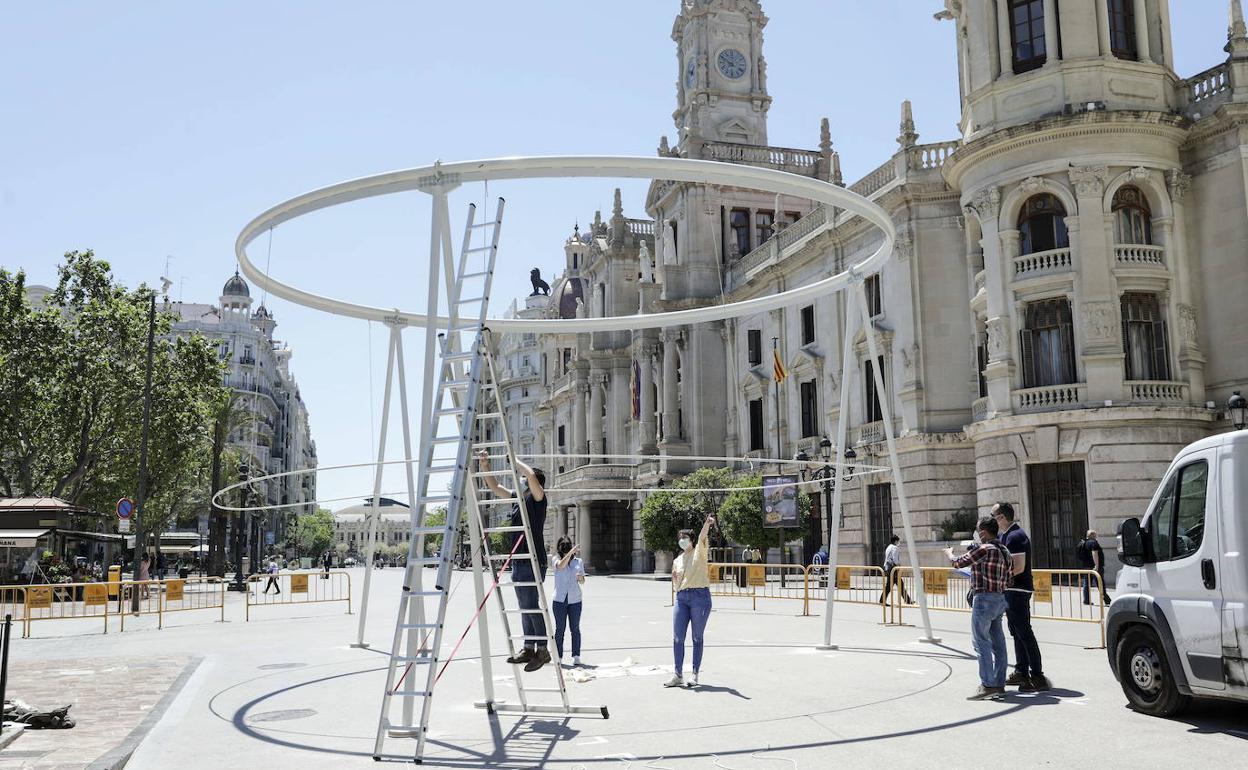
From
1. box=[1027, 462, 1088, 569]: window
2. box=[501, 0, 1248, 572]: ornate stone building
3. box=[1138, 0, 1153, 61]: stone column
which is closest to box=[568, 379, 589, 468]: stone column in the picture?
box=[501, 0, 1248, 572]: ornate stone building

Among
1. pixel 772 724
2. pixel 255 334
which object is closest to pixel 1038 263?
pixel 772 724

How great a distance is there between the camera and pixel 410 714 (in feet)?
29.8

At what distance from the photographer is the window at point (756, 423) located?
51.9 metres

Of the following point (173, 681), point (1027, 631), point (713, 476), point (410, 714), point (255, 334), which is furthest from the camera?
point (255, 334)

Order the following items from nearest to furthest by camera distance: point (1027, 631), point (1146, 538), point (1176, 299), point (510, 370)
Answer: point (1146, 538) < point (1027, 631) < point (1176, 299) < point (510, 370)

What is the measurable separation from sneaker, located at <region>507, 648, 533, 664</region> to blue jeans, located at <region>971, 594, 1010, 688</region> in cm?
460

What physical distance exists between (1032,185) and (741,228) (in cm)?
2765

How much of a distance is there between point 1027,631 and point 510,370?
121217 mm

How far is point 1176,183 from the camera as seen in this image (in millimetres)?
31438

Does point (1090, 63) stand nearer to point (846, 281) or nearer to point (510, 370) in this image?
point (846, 281)

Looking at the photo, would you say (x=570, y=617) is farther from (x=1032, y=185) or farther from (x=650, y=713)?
(x=1032, y=185)

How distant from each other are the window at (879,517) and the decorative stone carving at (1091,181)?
1333cm

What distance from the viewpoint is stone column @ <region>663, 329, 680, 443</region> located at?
5703 centimetres

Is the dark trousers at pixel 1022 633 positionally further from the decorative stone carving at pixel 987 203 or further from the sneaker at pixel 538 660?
the decorative stone carving at pixel 987 203
